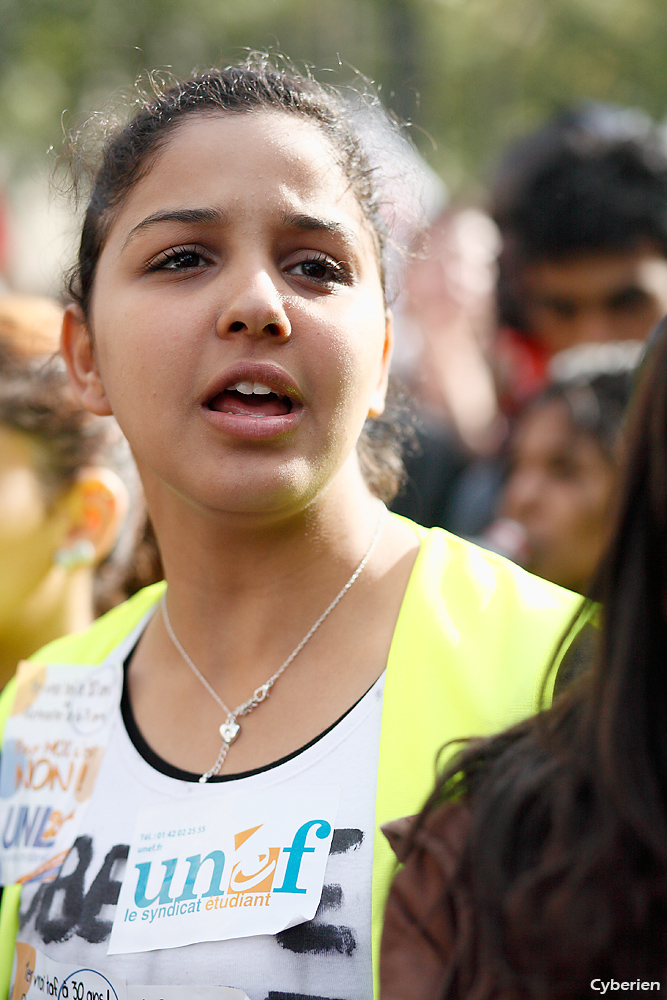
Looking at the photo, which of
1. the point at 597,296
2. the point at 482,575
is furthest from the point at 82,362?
the point at 597,296

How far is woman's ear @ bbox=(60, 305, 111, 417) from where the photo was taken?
2.07 meters

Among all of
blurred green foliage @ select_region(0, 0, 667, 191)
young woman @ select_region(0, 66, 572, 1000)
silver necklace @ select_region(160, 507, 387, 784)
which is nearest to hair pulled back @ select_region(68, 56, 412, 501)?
young woman @ select_region(0, 66, 572, 1000)

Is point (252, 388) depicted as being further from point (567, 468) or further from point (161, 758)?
point (567, 468)

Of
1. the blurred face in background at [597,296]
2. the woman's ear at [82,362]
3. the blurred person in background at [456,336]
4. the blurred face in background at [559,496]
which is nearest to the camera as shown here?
the woman's ear at [82,362]

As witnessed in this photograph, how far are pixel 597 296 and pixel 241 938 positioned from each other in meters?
2.73

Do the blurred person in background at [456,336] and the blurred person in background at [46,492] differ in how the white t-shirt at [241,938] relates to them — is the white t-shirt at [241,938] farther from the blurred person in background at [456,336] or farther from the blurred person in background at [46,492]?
the blurred person in background at [456,336]

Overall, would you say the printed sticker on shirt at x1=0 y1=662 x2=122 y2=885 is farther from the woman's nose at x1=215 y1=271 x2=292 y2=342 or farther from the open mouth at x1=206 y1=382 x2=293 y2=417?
the woman's nose at x1=215 y1=271 x2=292 y2=342

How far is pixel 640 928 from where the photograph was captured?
1105mm

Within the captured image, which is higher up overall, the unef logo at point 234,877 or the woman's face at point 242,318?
the woman's face at point 242,318

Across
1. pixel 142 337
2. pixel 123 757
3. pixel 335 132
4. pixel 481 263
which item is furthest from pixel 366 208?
pixel 481 263

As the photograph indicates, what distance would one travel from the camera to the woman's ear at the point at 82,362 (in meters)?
2.07

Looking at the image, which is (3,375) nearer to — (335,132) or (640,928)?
(335,132)

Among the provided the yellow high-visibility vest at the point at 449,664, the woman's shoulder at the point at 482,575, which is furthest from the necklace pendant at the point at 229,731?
the woman's shoulder at the point at 482,575

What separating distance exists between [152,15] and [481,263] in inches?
388
